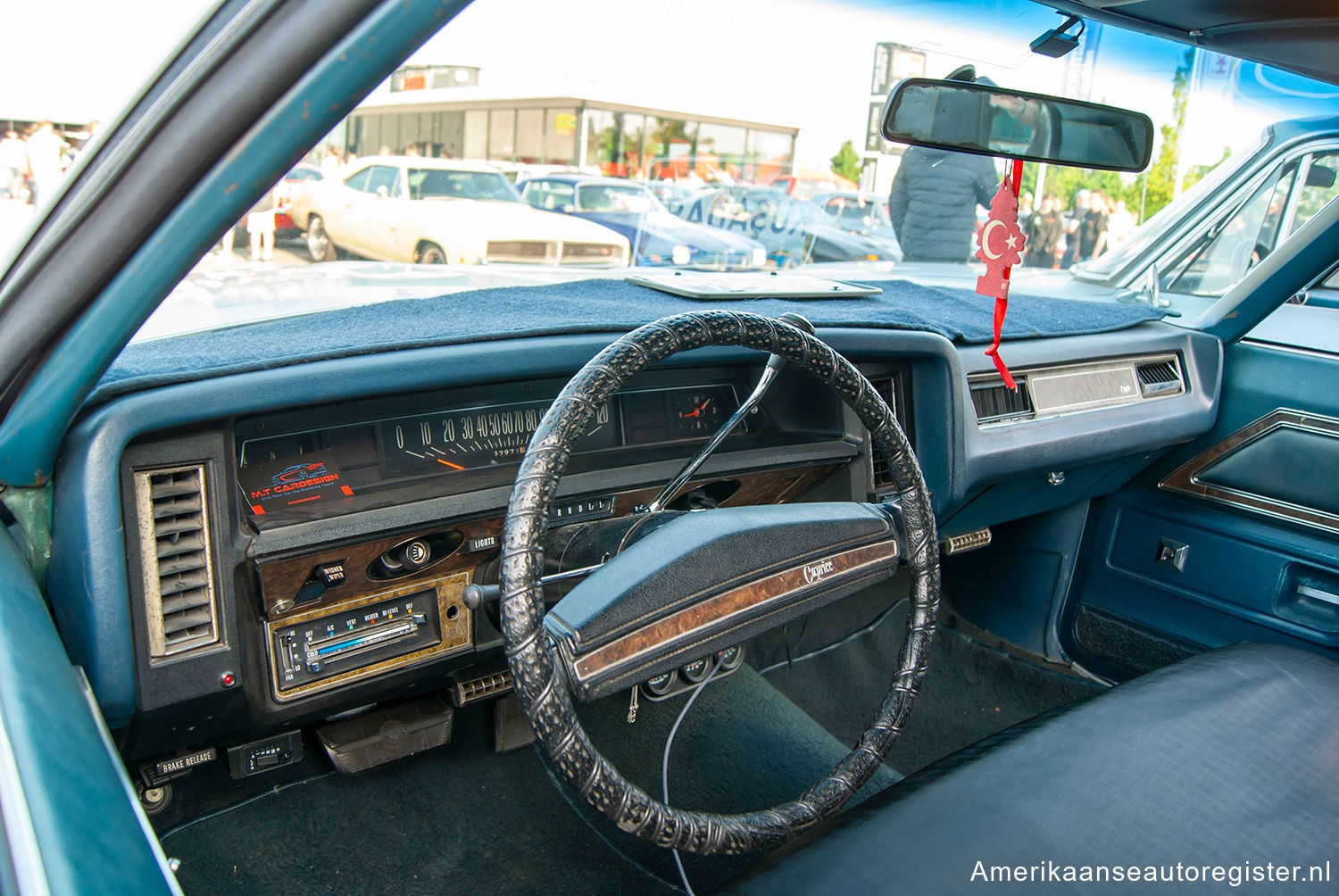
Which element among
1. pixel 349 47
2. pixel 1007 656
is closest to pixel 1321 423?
pixel 1007 656

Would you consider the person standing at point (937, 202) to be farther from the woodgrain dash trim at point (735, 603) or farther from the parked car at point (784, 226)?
the woodgrain dash trim at point (735, 603)

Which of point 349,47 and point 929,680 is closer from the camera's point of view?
point 349,47

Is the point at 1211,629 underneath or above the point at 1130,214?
underneath

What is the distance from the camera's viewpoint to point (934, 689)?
2.95m

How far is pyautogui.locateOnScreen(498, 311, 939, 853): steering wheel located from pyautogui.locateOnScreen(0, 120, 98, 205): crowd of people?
2.07 feet

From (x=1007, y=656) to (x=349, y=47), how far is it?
2.77 metres

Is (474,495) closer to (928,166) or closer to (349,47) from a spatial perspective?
(349,47)

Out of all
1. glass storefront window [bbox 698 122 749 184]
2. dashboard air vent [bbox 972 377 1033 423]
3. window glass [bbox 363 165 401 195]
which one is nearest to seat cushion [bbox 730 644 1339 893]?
dashboard air vent [bbox 972 377 1033 423]

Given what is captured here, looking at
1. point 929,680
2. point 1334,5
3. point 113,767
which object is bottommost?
point 929,680

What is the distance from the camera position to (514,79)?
3.59 meters

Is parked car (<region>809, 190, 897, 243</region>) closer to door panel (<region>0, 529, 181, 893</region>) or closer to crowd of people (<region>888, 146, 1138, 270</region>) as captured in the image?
crowd of people (<region>888, 146, 1138, 270</region>)

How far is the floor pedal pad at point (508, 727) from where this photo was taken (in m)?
2.30

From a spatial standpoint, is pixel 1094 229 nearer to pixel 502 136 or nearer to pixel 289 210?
pixel 289 210

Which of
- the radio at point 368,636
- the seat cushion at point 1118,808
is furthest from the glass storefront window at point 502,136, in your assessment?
the seat cushion at point 1118,808
